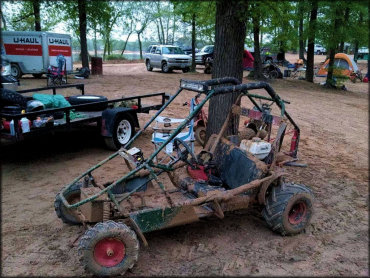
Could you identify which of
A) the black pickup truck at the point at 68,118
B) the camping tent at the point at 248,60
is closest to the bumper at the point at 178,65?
the camping tent at the point at 248,60

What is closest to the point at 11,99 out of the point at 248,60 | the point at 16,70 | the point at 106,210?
the point at 106,210

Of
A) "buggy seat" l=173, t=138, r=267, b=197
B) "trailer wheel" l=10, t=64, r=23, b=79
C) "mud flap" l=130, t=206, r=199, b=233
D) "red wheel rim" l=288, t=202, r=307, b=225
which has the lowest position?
"red wheel rim" l=288, t=202, r=307, b=225

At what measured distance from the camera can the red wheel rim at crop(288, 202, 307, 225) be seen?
4.19 meters

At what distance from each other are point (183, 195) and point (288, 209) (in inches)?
47.1

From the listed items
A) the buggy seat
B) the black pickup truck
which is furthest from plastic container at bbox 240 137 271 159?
the black pickup truck

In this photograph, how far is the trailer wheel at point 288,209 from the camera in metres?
4.00

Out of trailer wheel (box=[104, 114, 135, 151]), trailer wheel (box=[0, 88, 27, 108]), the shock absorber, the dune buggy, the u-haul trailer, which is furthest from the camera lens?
the u-haul trailer

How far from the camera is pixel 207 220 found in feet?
14.7

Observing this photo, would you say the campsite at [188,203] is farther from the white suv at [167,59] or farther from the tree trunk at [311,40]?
the white suv at [167,59]

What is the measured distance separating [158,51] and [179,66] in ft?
6.58

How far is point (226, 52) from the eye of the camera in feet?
18.9

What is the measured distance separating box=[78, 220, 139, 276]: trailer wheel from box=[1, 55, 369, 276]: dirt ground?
19 centimetres

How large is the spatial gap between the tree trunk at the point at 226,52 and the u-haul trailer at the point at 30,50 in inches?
541

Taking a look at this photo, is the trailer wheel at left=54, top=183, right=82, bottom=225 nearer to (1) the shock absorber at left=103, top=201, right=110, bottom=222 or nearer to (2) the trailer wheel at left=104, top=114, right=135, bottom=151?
(1) the shock absorber at left=103, top=201, right=110, bottom=222
